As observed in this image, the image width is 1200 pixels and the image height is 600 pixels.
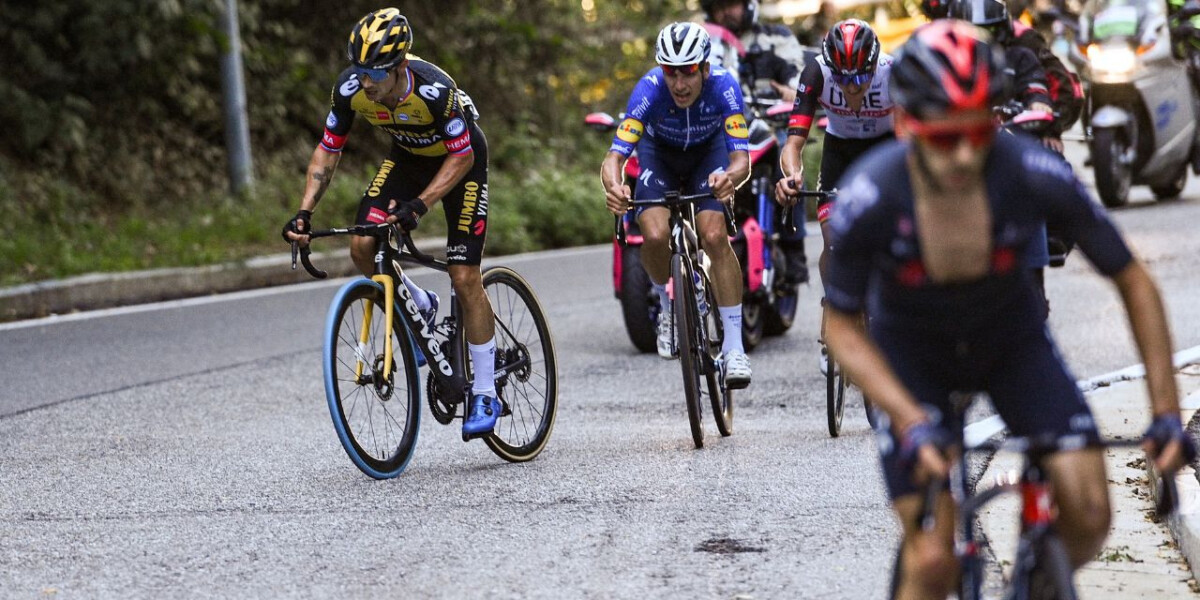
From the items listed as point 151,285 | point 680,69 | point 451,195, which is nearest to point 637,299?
point 680,69

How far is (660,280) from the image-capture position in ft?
27.6

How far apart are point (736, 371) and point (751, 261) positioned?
2.63m

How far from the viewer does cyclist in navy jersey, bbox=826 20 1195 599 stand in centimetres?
338

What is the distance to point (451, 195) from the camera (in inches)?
288

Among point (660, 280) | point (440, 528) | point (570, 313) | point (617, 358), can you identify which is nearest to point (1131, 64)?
point (570, 313)

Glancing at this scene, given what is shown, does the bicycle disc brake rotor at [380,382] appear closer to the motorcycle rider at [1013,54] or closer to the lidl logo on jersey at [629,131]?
the lidl logo on jersey at [629,131]

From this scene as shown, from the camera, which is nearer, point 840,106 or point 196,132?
point 840,106

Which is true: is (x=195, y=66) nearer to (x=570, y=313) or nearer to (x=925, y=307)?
(x=570, y=313)

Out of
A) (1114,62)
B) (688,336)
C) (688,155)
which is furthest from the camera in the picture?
(1114,62)

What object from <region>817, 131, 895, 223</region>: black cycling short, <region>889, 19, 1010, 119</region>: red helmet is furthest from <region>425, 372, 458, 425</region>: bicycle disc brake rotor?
<region>889, 19, 1010, 119</region>: red helmet

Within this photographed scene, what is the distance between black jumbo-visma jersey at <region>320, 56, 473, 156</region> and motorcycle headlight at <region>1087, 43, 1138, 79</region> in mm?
10752

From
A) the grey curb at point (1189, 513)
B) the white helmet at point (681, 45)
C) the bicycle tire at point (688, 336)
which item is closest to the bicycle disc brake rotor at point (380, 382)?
the bicycle tire at point (688, 336)

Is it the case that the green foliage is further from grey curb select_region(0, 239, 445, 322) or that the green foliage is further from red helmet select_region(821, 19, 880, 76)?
red helmet select_region(821, 19, 880, 76)

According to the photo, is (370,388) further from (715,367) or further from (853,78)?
(853,78)
